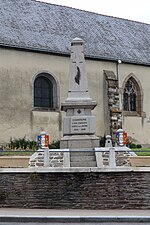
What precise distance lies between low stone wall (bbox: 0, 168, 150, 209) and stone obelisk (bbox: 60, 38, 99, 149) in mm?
3308

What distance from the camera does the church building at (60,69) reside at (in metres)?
23.2

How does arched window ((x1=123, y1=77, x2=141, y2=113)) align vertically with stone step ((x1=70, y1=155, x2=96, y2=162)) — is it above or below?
above

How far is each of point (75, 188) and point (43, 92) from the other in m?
13.8

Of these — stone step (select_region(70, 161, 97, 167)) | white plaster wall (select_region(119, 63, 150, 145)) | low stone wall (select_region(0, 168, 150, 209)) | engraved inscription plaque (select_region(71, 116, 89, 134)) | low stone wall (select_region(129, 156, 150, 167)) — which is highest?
white plaster wall (select_region(119, 63, 150, 145))

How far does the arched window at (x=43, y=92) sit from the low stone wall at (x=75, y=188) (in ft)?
41.5

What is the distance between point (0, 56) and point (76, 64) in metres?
7.94

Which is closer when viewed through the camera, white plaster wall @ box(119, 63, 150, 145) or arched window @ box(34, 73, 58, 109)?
arched window @ box(34, 73, 58, 109)

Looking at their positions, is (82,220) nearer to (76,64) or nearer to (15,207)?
(15,207)

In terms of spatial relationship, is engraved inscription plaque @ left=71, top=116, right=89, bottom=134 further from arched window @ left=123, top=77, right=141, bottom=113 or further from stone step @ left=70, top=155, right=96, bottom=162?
arched window @ left=123, top=77, right=141, bottom=113

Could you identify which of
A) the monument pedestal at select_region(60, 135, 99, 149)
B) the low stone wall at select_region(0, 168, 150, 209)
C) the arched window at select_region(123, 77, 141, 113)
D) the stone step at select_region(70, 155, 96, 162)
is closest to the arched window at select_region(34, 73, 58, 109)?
the arched window at select_region(123, 77, 141, 113)

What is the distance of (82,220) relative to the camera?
31.3 feet

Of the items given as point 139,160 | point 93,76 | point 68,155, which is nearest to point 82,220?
point 139,160

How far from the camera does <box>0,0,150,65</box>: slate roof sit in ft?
80.5

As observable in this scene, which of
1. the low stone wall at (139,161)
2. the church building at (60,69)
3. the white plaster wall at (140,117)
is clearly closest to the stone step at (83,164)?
the low stone wall at (139,161)
